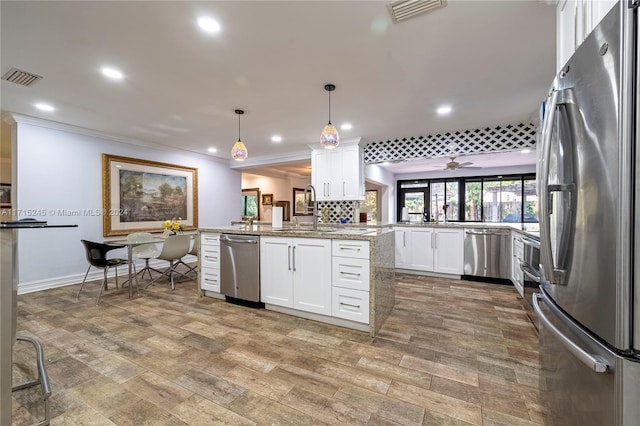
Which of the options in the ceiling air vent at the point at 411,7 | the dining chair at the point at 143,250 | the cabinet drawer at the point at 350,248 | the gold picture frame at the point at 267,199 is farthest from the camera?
the gold picture frame at the point at 267,199

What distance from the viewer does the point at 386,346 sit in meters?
2.28

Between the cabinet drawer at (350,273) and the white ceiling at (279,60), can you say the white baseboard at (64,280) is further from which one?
the cabinet drawer at (350,273)

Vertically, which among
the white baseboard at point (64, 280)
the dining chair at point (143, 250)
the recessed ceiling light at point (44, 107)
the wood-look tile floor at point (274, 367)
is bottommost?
the wood-look tile floor at point (274, 367)

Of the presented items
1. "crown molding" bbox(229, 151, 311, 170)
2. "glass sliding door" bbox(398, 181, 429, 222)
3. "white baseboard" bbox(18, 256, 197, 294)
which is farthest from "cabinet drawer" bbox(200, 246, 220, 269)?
"glass sliding door" bbox(398, 181, 429, 222)

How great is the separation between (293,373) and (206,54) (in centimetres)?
259

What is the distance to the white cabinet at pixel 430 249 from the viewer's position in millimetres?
4555

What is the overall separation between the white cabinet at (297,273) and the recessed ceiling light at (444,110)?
2.34 m

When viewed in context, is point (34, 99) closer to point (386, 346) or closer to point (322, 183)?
point (322, 183)

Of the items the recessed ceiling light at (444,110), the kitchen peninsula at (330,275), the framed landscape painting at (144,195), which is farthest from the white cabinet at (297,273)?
the framed landscape painting at (144,195)

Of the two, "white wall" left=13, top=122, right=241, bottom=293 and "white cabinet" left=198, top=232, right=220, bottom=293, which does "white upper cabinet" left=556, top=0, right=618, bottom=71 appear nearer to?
"white cabinet" left=198, top=232, right=220, bottom=293

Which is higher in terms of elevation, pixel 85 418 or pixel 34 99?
pixel 34 99

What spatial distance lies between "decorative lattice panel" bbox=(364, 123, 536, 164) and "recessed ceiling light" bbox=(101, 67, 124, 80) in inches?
155

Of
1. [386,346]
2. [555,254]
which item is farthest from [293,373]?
[555,254]

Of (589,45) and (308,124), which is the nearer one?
(589,45)
